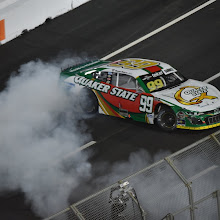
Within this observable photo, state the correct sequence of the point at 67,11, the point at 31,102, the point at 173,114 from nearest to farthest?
Result: the point at 173,114, the point at 31,102, the point at 67,11

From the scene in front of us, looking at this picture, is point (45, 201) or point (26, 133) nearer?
point (45, 201)

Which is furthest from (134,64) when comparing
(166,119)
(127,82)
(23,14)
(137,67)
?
(23,14)

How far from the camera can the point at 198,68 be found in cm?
1778

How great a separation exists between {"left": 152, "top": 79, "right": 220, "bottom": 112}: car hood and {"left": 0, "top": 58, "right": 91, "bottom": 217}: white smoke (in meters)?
2.26

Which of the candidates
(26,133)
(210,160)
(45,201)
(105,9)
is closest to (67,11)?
(105,9)

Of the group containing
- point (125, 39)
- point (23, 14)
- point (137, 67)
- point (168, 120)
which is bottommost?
point (125, 39)

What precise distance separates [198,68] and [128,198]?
365 inches

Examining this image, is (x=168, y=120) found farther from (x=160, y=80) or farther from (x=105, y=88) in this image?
A: (x=105, y=88)

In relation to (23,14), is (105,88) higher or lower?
higher

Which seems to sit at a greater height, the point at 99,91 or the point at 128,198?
the point at 128,198

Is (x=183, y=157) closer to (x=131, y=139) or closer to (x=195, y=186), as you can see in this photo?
(x=195, y=186)

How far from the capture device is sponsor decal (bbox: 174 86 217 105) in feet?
46.5

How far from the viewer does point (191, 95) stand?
14352 millimetres

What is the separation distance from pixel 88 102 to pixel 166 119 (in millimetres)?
2268
